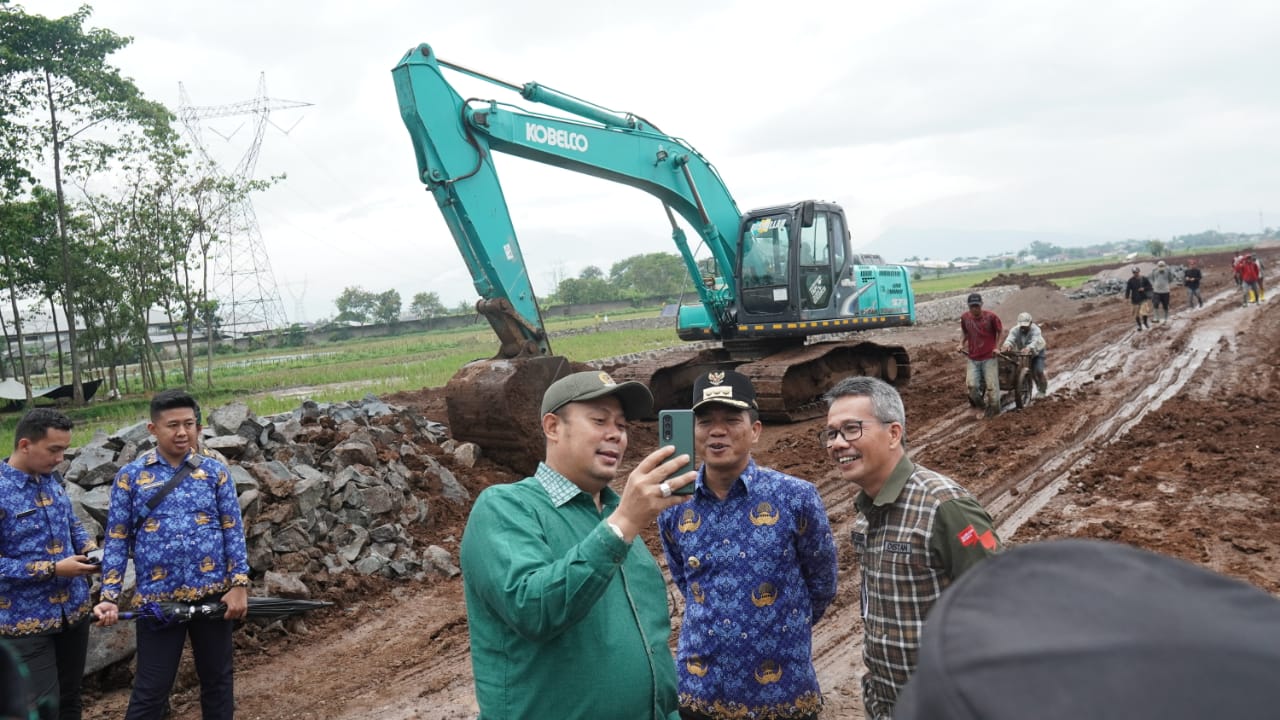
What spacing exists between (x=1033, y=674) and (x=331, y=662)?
5.83 metres

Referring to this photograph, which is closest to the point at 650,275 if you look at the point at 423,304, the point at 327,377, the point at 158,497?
the point at 423,304

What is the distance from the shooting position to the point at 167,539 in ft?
13.6

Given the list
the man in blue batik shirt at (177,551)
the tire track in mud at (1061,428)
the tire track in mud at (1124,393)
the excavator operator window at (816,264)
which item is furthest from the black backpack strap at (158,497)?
the excavator operator window at (816,264)

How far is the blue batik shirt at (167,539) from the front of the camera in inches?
162

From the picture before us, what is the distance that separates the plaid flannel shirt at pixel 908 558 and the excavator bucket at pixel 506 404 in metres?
6.49

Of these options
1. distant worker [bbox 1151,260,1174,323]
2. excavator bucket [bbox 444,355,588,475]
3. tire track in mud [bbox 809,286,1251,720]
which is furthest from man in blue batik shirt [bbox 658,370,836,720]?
distant worker [bbox 1151,260,1174,323]

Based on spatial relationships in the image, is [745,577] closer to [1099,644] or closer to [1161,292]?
[1099,644]

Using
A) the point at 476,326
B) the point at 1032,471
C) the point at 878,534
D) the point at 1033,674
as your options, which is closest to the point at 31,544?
the point at 878,534

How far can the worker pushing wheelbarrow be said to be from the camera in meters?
12.0

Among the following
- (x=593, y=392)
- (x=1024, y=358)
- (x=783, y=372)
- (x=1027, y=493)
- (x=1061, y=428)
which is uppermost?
(x=593, y=392)

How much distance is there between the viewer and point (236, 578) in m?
4.30

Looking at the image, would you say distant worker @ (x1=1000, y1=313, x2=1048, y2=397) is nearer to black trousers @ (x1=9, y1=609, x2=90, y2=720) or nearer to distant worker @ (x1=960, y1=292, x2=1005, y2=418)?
distant worker @ (x1=960, y1=292, x2=1005, y2=418)

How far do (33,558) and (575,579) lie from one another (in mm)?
3541

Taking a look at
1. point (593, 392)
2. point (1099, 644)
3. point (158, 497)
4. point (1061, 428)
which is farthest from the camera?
point (1061, 428)
